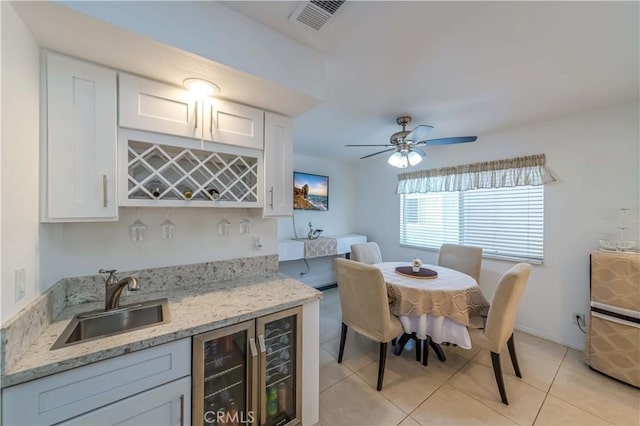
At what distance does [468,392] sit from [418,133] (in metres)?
2.17

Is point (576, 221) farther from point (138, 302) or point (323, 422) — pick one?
point (138, 302)

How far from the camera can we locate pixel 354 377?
2.06 metres

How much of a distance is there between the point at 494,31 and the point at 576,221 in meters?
2.28

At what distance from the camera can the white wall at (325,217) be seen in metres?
4.00

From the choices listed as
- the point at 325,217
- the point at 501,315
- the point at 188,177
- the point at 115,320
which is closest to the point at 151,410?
the point at 115,320

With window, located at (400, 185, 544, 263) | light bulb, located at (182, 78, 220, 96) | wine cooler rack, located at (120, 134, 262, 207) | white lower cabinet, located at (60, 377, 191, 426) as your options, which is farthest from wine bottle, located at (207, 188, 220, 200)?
window, located at (400, 185, 544, 263)

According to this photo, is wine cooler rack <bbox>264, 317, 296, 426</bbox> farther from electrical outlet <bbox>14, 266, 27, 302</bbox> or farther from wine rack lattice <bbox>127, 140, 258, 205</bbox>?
electrical outlet <bbox>14, 266, 27, 302</bbox>

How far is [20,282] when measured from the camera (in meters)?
0.98

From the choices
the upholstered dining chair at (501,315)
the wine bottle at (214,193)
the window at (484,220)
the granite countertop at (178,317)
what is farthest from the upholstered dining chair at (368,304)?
the window at (484,220)

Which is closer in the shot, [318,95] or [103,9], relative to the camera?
[103,9]

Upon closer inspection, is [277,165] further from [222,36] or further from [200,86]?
[222,36]

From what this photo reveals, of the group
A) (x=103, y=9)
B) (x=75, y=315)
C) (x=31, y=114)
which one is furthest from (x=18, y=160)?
(x=75, y=315)

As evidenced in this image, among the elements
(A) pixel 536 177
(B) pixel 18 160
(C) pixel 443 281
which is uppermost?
(A) pixel 536 177

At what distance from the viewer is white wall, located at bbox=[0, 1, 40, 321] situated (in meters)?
0.89
